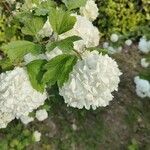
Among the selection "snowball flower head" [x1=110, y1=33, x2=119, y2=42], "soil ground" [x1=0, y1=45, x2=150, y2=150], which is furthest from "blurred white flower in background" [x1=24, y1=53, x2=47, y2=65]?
"snowball flower head" [x1=110, y1=33, x2=119, y2=42]

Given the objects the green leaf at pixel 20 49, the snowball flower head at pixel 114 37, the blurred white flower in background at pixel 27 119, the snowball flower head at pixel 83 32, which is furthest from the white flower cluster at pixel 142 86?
the green leaf at pixel 20 49

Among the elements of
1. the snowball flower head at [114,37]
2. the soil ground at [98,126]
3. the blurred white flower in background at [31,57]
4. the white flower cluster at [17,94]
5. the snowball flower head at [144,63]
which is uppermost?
the blurred white flower in background at [31,57]

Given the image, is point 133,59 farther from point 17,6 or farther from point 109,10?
point 17,6

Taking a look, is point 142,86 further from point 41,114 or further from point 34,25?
point 34,25

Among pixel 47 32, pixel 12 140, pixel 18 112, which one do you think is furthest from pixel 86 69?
pixel 12 140

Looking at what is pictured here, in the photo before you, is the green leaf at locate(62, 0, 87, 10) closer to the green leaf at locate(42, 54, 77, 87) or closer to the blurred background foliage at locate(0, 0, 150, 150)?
→ the green leaf at locate(42, 54, 77, 87)

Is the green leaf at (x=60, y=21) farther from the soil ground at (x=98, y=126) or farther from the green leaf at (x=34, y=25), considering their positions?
the soil ground at (x=98, y=126)
